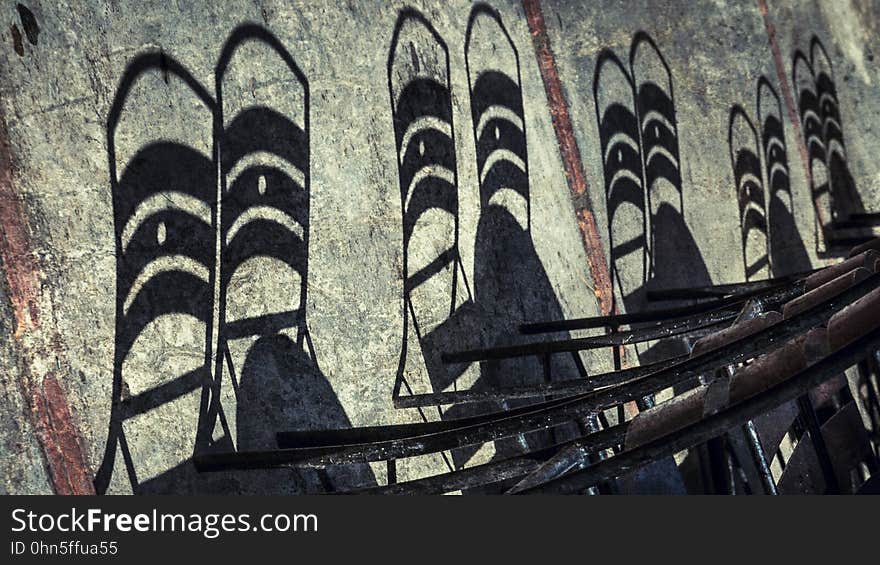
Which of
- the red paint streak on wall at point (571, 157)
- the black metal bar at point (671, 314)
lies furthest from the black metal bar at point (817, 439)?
the red paint streak on wall at point (571, 157)

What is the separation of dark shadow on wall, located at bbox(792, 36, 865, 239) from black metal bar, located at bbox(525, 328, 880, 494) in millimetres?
5417

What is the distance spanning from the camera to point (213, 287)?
11.4 feet

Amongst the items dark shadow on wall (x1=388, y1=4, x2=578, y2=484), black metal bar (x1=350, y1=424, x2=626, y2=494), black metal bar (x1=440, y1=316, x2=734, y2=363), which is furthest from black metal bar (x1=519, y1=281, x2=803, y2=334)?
black metal bar (x1=350, y1=424, x2=626, y2=494)

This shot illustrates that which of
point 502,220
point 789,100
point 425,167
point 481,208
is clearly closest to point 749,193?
point 789,100

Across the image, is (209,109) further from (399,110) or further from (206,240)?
(399,110)

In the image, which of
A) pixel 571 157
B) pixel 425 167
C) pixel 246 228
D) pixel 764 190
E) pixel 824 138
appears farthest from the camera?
pixel 824 138

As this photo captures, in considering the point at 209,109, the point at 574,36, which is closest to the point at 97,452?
the point at 209,109

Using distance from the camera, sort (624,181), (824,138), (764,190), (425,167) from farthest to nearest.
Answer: (824,138) → (764,190) → (624,181) → (425,167)

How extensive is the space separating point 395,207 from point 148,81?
1.25 metres

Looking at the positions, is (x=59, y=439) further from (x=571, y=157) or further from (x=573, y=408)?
(x=571, y=157)

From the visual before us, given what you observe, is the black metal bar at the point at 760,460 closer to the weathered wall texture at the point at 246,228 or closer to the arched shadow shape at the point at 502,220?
the weathered wall texture at the point at 246,228

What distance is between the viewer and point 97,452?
10.3 feet

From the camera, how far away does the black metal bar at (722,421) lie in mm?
1697

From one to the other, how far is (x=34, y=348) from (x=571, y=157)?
126 inches
